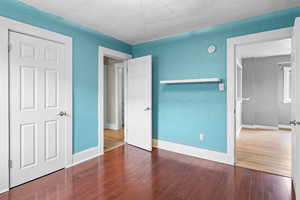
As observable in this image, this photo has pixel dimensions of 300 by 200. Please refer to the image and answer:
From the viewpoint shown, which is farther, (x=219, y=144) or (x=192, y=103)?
(x=192, y=103)

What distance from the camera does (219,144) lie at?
3.05 m

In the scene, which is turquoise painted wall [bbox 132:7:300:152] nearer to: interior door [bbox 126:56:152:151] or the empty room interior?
the empty room interior

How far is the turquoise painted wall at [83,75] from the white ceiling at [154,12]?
6.2 inches

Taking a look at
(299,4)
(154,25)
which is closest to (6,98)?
(154,25)

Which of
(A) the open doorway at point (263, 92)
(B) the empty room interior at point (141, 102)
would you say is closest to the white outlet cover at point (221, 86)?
(B) the empty room interior at point (141, 102)

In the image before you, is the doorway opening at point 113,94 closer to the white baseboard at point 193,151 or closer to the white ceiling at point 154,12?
the white baseboard at point 193,151

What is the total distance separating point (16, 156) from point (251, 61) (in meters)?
7.05

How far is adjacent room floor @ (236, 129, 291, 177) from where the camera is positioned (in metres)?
2.81

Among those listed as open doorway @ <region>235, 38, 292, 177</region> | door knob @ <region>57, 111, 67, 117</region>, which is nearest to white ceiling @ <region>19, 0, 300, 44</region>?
door knob @ <region>57, 111, 67, 117</region>

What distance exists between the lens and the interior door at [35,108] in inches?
87.0

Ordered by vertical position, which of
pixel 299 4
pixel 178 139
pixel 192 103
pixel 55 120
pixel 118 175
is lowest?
pixel 118 175

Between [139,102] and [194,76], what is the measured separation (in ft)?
4.38

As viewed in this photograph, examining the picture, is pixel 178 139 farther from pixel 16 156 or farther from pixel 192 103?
pixel 16 156

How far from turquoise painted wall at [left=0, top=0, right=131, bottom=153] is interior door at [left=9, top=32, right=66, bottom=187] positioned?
25 cm
